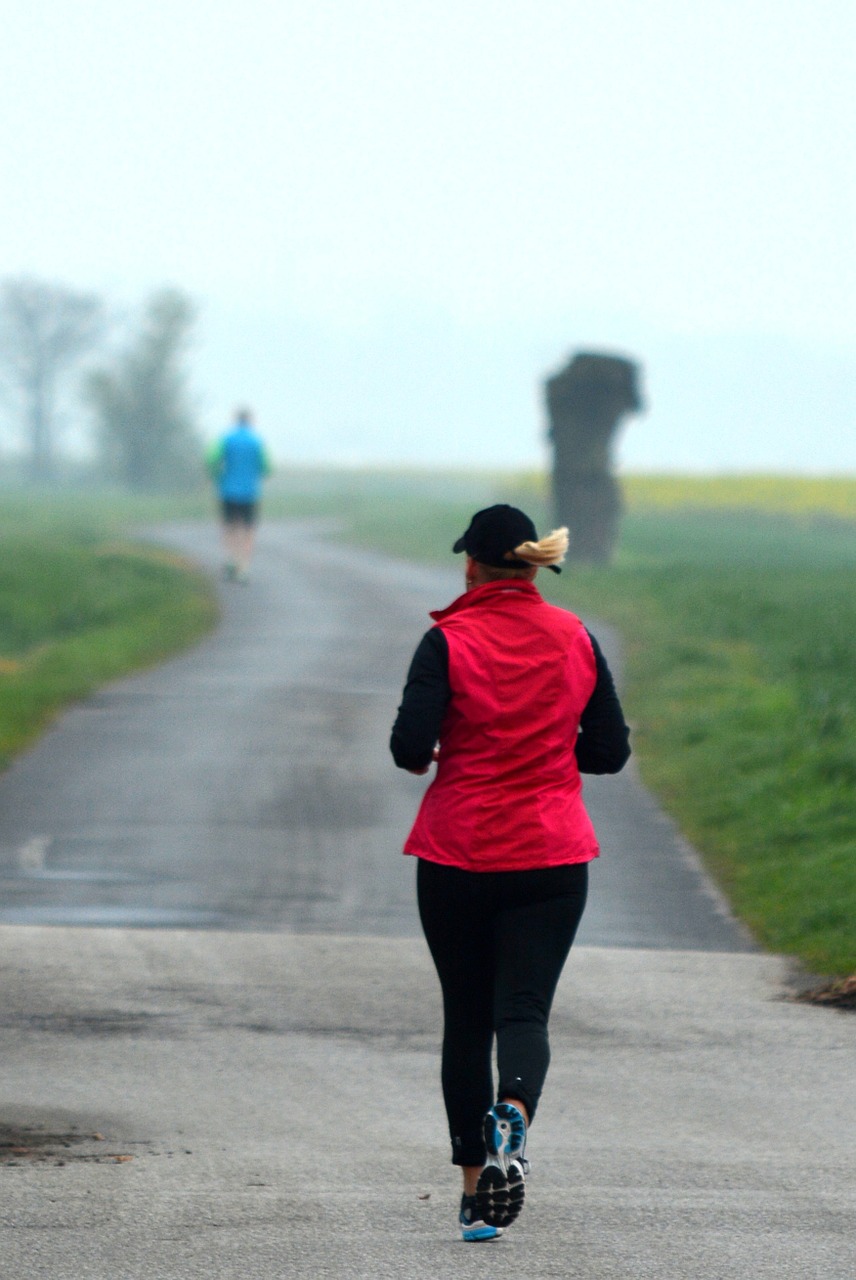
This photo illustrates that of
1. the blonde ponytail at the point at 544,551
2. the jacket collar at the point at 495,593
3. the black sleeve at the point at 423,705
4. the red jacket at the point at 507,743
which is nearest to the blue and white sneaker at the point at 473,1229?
the red jacket at the point at 507,743

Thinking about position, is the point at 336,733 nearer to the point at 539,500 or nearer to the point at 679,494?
the point at 539,500

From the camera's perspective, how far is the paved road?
10.3 meters

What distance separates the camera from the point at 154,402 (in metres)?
90.4

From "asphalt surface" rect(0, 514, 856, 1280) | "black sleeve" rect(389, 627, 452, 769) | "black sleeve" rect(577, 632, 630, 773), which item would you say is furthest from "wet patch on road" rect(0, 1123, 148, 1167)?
"black sleeve" rect(577, 632, 630, 773)

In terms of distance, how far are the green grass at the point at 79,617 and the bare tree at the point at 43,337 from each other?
7840 centimetres

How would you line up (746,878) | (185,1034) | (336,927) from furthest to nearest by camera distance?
(746,878) < (336,927) < (185,1034)

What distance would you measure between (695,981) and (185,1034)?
7.83 ft

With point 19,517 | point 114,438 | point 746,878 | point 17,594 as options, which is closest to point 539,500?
point 19,517

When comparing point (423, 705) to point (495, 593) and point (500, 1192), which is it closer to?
point (495, 593)

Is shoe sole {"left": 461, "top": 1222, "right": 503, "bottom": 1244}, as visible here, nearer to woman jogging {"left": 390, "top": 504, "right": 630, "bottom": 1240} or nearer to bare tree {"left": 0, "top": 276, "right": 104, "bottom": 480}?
woman jogging {"left": 390, "top": 504, "right": 630, "bottom": 1240}

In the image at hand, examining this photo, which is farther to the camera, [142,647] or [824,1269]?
[142,647]

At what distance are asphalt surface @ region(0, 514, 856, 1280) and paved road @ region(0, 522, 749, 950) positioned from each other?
0.12ft

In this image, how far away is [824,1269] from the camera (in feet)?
16.1

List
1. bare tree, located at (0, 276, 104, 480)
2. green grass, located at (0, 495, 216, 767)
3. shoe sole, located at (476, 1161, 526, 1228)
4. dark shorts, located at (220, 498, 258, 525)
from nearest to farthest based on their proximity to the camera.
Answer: shoe sole, located at (476, 1161, 526, 1228), green grass, located at (0, 495, 216, 767), dark shorts, located at (220, 498, 258, 525), bare tree, located at (0, 276, 104, 480)
